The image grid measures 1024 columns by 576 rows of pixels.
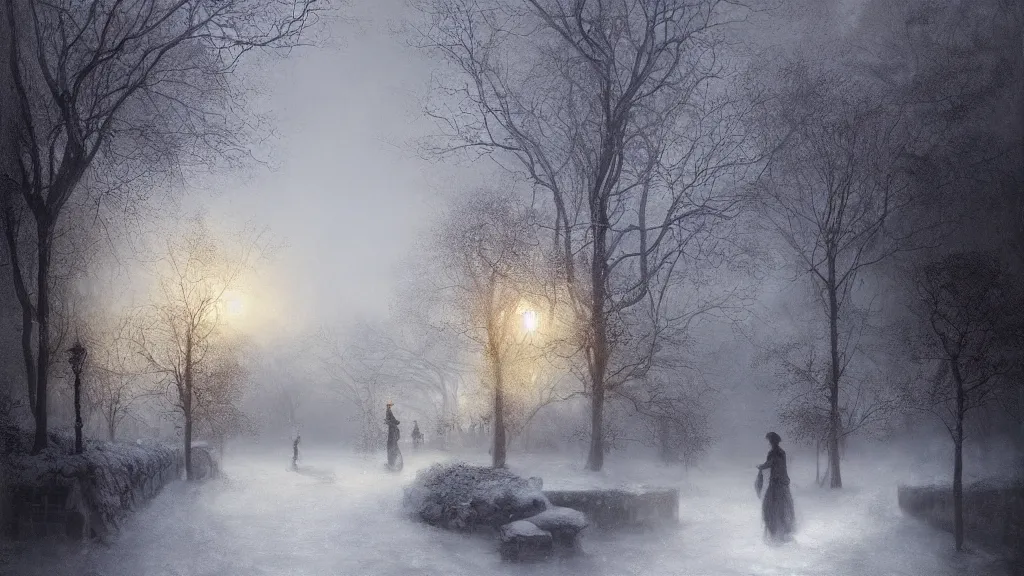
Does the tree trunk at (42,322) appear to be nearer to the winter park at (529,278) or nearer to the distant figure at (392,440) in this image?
the winter park at (529,278)

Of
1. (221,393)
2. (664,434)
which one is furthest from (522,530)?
(221,393)

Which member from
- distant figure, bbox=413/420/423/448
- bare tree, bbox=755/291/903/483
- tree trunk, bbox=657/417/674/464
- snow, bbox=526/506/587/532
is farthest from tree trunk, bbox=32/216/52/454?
bare tree, bbox=755/291/903/483

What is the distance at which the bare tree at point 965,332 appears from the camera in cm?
454

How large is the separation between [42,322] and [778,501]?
196 inches

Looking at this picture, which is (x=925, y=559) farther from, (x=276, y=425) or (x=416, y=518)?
(x=276, y=425)

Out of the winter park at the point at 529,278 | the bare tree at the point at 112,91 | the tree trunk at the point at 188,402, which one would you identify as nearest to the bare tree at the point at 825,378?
the winter park at the point at 529,278

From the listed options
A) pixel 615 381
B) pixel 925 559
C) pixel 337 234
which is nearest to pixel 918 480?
pixel 925 559

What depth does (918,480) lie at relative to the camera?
453 cm

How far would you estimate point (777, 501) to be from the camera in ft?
14.7

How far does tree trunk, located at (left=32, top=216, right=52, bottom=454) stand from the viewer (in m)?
3.83

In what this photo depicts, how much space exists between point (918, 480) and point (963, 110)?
9.31ft

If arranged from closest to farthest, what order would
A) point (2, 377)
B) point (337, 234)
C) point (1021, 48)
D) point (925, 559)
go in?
point (2, 377) → point (925, 559) → point (337, 234) → point (1021, 48)

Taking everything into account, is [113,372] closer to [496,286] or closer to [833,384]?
[496,286]

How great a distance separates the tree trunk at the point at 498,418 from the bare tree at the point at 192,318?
6.23ft
